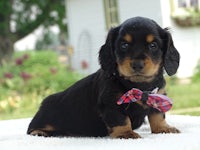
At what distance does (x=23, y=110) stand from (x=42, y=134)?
22.0 feet

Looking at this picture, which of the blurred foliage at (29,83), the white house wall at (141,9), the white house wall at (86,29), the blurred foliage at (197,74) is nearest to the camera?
the blurred foliage at (29,83)

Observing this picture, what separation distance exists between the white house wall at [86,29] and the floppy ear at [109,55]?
12.1 meters

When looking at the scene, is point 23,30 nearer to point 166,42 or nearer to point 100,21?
point 100,21

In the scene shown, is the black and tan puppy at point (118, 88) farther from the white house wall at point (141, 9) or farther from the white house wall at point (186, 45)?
the white house wall at point (186, 45)

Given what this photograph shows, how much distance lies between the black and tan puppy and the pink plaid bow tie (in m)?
0.05

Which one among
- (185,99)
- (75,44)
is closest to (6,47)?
(75,44)

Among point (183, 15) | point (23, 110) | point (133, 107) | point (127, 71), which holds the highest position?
point (127, 71)

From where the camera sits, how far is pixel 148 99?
3.40m

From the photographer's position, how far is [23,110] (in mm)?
10391

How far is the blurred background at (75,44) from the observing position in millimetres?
11055

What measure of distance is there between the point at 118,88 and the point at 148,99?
213 millimetres

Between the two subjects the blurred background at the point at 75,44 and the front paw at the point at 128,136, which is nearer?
the front paw at the point at 128,136

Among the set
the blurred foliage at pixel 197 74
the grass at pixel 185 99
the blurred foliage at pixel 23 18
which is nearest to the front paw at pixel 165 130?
the grass at pixel 185 99

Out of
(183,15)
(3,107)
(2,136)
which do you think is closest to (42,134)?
(2,136)
